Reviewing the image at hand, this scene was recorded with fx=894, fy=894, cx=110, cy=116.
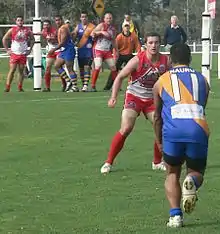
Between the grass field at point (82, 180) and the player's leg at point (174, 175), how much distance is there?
0.42 feet

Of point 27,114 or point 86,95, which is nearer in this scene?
point 27,114

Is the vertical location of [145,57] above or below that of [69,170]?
above

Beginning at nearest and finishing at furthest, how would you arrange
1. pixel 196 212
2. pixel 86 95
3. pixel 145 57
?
pixel 196 212, pixel 145 57, pixel 86 95

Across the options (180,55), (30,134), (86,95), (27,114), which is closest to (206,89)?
(180,55)

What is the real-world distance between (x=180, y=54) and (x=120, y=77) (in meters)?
2.18

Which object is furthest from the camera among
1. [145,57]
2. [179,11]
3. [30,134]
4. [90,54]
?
[179,11]

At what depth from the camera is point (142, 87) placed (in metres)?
10.6

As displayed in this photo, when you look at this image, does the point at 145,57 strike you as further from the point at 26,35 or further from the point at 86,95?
the point at 26,35

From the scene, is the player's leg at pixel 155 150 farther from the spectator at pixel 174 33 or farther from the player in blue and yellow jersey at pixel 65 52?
the spectator at pixel 174 33

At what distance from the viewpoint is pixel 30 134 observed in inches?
557

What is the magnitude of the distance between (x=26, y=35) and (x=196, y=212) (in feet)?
47.7

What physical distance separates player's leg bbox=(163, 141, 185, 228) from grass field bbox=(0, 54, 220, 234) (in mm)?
127

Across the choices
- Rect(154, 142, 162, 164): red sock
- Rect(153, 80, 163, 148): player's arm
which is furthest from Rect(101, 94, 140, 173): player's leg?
Rect(153, 80, 163, 148): player's arm

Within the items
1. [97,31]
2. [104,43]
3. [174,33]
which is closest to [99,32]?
[97,31]
